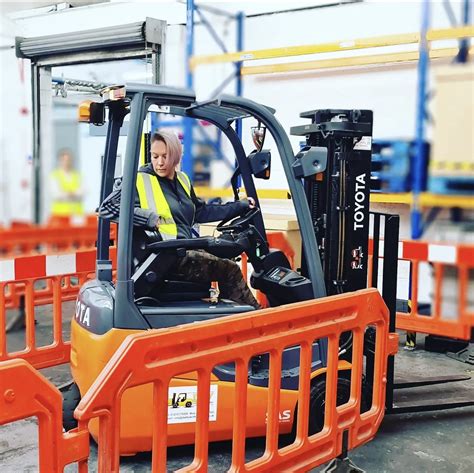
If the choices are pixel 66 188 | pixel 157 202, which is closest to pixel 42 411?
pixel 66 188

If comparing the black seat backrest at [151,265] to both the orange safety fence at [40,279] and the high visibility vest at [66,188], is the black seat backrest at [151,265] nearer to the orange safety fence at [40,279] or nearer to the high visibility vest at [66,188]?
the orange safety fence at [40,279]

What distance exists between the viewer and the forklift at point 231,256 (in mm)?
3180

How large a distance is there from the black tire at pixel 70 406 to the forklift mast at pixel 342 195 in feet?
5.37

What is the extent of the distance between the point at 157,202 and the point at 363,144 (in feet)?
4.07

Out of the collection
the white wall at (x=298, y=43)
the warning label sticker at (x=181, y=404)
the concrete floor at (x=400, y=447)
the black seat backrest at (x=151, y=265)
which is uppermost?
the white wall at (x=298, y=43)

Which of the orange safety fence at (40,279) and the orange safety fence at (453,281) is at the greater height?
the orange safety fence at (453,281)

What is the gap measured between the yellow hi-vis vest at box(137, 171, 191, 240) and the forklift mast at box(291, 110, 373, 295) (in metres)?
0.89

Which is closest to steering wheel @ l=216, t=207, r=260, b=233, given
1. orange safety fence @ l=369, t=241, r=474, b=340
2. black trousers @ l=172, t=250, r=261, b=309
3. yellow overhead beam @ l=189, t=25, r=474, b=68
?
black trousers @ l=172, t=250, r=261, b=309

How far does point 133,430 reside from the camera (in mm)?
3264

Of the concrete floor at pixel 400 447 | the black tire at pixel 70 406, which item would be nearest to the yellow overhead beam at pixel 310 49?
the black tire at pixel 70 406

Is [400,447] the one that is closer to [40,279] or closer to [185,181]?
[185,181]

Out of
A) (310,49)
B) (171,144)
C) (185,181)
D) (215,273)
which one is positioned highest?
(310,49)

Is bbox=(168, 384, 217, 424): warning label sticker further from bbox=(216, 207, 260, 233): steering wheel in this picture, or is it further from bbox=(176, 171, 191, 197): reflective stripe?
bbox=(176, 171, 191, 197): reflective stripe

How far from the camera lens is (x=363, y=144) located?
143 inches
